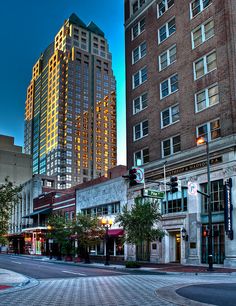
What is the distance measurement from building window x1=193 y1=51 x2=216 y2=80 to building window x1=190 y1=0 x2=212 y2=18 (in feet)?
16.8

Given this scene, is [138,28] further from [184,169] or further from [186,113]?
[184,169]

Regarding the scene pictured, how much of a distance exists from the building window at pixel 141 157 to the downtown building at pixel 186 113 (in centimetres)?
12

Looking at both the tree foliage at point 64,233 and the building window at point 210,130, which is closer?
the building window at point 210,130

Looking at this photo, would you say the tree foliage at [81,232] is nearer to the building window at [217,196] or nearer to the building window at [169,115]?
the building window at [169,115]

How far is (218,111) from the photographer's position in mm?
37688

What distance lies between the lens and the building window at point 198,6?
4075cm

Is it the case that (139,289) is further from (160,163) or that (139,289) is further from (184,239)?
(160,163)

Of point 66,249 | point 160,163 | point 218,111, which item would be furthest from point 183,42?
point 66,249

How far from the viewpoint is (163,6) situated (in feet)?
156

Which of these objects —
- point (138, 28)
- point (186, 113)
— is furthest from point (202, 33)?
point (138, 28)

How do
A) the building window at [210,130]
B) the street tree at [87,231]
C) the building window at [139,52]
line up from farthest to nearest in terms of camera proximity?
the building window at [139,52], the street tree at [87,231], the building window at [210,130]

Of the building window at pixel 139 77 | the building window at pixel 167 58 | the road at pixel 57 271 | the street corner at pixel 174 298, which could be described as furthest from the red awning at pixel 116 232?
the street corner at pixel 174 298

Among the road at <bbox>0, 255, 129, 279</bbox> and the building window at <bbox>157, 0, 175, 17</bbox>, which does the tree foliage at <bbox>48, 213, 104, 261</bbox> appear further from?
the building window at <bbox>157, 0, 175, 17</bbox>

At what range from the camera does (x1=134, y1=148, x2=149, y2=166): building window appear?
157ft
